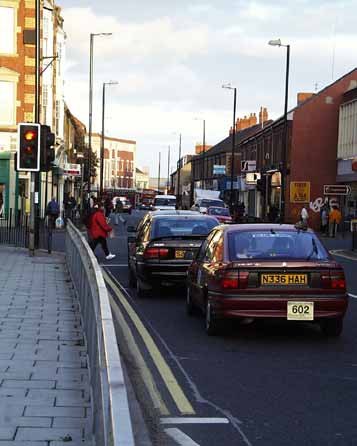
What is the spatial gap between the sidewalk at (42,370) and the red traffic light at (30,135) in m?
7.20

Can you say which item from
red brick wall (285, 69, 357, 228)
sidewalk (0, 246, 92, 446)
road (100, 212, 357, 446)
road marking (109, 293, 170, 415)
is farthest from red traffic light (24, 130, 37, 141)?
red brick wall (285, 69, 357, 228)

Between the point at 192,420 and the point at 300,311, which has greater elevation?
the point at 300,311

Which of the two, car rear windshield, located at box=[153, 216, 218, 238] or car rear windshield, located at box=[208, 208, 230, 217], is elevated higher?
car rear windshield, located at box=[153, 216, 218, 238]

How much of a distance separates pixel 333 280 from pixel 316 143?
135ft

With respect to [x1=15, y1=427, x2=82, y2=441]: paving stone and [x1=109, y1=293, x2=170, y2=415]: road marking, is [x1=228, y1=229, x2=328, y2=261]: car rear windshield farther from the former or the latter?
[x1=15, y1=427, x2=82, y2=441]: paving stone

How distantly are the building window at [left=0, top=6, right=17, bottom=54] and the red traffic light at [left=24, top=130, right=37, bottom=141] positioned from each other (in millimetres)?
19069

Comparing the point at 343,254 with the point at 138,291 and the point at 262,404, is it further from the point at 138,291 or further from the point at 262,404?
the point at 262,404

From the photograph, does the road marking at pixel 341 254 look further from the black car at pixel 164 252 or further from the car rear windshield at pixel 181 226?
the black car at pixel 164 252

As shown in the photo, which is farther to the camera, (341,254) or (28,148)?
(341,254)

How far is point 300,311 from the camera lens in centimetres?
913

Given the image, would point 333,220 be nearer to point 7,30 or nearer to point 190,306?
point 7,30

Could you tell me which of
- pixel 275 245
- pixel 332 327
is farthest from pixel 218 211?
pixel 332 327

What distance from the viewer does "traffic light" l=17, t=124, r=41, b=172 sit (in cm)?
2050

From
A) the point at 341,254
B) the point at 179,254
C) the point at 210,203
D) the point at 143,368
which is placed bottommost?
the point at 341,254
